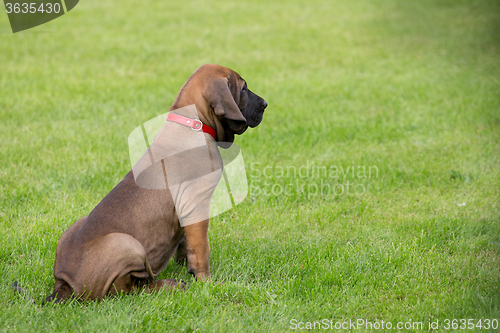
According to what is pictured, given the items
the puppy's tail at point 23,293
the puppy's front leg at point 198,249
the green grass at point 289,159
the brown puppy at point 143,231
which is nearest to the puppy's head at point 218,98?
the brown puppy at point 143,231

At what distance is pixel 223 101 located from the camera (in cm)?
388

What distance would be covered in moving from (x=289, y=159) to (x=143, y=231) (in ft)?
12.1

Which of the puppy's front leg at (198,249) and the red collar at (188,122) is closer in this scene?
the puppy's front leg at (198,249)

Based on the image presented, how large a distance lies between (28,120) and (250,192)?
4410mm

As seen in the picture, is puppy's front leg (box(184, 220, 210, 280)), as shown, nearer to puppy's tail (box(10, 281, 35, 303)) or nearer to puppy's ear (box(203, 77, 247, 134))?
puppy's ear (box(203, 77, 247, 134))

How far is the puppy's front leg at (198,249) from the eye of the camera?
148 inches

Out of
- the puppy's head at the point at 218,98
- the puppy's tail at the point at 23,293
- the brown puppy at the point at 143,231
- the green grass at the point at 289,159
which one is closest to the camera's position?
the brown puppy at the point at 143,231

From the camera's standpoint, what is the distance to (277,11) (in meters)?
16.3

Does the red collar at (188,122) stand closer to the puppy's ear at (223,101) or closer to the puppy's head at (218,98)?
the puppy's head at (218,98)

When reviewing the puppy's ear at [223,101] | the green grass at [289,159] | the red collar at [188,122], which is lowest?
the green grass at [289,159]

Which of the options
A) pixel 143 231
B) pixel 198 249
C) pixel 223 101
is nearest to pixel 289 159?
pixel 223 101

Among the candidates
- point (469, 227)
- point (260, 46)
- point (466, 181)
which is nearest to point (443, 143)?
point (466, 181)

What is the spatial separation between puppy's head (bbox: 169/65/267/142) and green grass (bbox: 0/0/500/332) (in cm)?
130

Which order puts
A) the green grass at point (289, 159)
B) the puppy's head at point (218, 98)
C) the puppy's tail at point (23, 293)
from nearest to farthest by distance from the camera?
the puppy's tail at point (23, 293) → the green grass at point (289, 159) → the puppy's head at point (218, 98)
